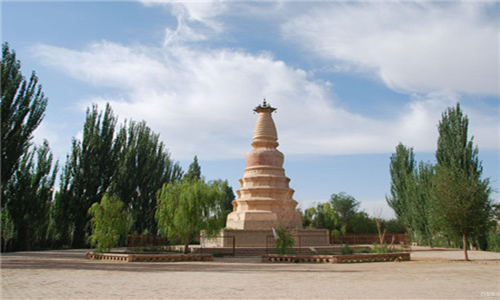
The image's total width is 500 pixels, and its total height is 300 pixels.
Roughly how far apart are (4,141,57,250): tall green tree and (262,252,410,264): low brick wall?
16.5 m

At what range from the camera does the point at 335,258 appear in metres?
16.3

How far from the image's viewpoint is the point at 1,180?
22141 millimetres

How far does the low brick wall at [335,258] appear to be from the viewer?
1638 cm

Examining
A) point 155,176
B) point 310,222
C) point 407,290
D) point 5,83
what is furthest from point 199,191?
point 310,222

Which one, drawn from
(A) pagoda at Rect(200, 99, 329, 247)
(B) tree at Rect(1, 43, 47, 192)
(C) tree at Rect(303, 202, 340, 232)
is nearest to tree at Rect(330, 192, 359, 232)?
(C) tree at Rect(303, 202, 340, 232)

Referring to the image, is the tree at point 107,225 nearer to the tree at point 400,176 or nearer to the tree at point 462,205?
the tree at point 462,205

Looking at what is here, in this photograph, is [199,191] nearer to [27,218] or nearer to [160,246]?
[160,246]

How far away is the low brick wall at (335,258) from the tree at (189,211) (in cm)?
354

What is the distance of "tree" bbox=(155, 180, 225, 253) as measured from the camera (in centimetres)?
1859

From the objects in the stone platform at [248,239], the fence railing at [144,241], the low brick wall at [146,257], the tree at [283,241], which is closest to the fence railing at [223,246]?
the stone platform at [248,239]

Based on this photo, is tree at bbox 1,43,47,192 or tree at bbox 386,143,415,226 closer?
tree at bbox 1,43,47,192

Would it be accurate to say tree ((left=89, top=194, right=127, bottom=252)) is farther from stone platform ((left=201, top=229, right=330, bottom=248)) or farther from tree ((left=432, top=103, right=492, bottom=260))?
tree ((left=432, top=103, right=492, bottom=260))

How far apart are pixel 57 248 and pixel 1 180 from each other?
296 inches

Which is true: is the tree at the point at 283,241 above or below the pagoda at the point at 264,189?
below
